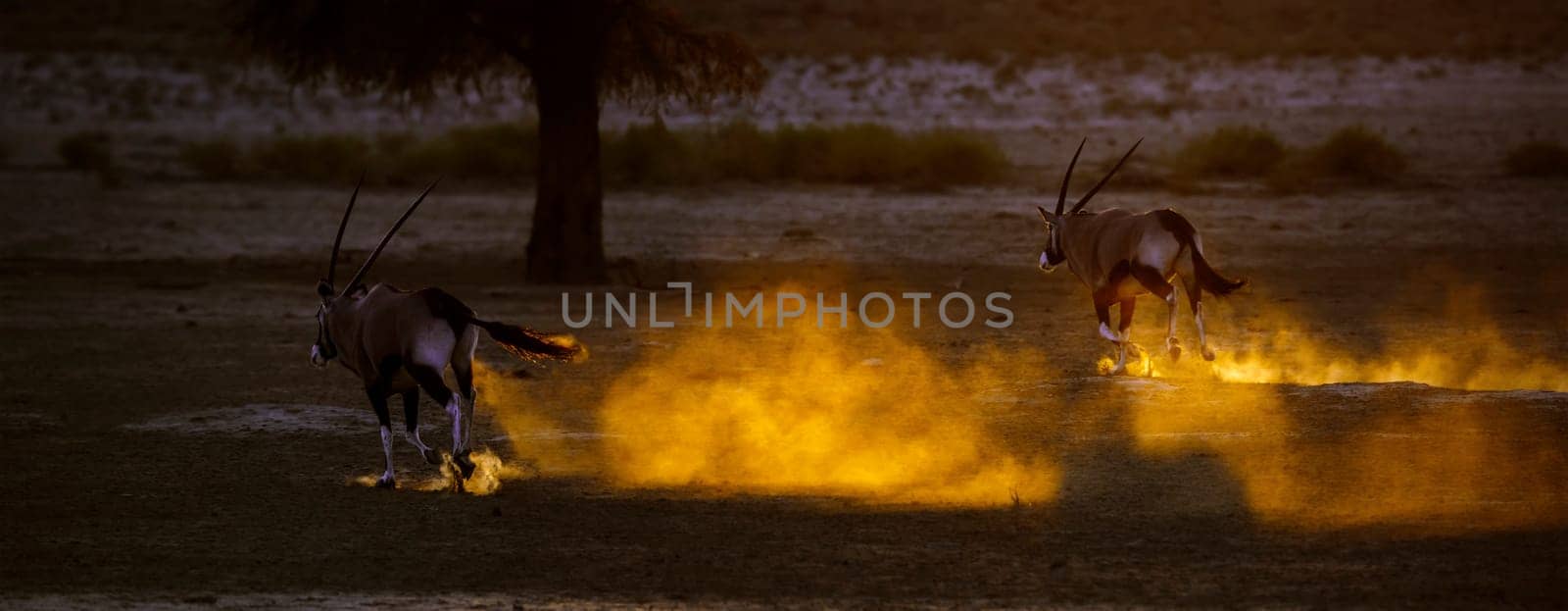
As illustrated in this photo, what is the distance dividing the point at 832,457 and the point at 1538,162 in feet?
75.0

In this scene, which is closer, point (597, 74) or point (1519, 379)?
point (1519, 379)

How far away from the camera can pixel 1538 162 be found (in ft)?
101


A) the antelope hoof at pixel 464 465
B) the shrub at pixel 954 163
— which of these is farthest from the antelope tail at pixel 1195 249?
the shrub at pixel 954 163

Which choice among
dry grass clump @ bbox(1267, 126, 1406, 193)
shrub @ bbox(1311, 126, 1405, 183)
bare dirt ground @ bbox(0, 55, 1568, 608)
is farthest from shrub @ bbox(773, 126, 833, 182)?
bare dirt ground @ bbox(0, 55, 1568, 608)

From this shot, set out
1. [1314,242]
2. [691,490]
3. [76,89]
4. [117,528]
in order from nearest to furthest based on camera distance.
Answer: [117,528] → [691,490] → [1314,242] → [76,89]

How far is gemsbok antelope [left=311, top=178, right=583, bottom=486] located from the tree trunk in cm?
969

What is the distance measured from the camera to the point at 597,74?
20.2 metres

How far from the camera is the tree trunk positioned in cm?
2044

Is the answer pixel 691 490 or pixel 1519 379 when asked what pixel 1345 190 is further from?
pixel 691 490

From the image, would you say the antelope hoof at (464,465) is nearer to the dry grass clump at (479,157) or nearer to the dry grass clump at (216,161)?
the dry grass clump at (479,157)

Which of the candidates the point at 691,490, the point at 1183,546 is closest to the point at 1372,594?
the point at 1183,546

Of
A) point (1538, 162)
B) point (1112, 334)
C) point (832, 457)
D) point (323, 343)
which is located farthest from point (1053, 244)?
point (1538, 162)

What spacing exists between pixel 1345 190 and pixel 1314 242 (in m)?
5.76

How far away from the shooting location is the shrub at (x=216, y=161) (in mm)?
32969
